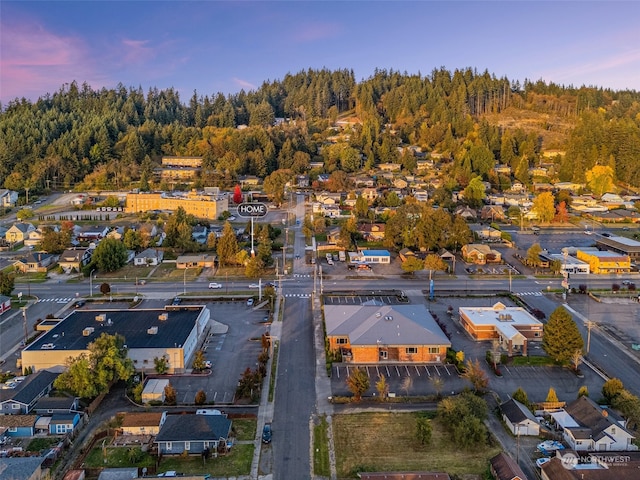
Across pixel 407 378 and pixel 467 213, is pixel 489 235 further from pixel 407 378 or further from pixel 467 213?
pixel 407 378

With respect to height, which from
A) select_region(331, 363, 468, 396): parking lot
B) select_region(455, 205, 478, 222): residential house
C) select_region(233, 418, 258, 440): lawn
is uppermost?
select_region(455, 205, 478, 222): residential house

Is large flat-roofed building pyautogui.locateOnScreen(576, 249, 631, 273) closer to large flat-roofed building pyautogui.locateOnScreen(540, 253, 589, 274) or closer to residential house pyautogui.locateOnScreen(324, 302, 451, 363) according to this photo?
large flat-roofed building pyautogui.locateOnScreen(540, 253, 589, 274)

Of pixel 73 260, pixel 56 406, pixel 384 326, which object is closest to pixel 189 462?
pixel 56 406

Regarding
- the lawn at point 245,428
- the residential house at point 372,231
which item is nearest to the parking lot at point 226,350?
the lawn at point 245,428

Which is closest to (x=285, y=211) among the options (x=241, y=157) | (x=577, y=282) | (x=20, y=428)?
(x=241, y=157)

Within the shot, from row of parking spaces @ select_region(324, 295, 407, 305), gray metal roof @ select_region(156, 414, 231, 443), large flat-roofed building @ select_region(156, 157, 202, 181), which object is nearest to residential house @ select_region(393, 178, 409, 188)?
large flat-roofed building @ select_region(156, 157, 202, 181)

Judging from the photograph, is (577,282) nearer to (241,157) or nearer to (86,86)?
(241,157)
